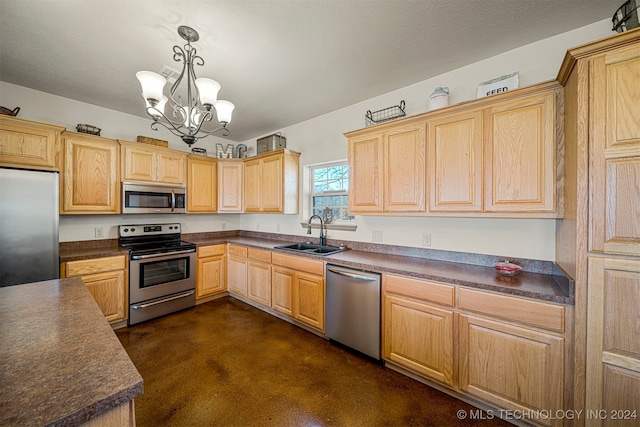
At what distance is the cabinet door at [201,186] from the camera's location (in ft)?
12.1

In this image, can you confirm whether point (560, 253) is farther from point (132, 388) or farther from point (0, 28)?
point (0, 28)

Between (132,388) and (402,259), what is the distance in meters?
2.22

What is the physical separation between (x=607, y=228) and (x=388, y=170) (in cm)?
148

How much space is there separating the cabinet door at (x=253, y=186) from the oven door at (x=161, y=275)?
1.09 meters

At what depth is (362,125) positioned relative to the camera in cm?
298

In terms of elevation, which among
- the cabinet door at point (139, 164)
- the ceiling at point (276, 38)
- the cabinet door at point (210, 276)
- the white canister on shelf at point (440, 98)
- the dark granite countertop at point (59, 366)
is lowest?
the cabinet door at point (210, 276)

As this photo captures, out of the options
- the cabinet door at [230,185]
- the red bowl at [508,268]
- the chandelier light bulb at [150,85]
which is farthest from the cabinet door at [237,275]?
the red bowl at [508,268]

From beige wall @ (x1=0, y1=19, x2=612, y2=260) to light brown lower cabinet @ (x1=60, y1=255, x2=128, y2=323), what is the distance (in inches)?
27.3

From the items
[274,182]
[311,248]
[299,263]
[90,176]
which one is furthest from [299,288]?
[90,176]

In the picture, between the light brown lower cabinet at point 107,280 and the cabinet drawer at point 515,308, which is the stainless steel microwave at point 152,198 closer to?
the light brown lower cabinet at point 107,280

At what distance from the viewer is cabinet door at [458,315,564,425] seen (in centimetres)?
145

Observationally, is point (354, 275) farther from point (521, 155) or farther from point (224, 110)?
point (224, 110)

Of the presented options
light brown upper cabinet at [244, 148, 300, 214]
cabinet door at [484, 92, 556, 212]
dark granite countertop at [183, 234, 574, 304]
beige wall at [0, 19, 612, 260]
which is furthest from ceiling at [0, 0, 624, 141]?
dark granite countertop at [183, 234, 574, 304]

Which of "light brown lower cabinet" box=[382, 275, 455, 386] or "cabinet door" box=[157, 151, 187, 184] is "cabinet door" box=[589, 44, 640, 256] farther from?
"cabinet door" box=[157, 151, 187, 184]
